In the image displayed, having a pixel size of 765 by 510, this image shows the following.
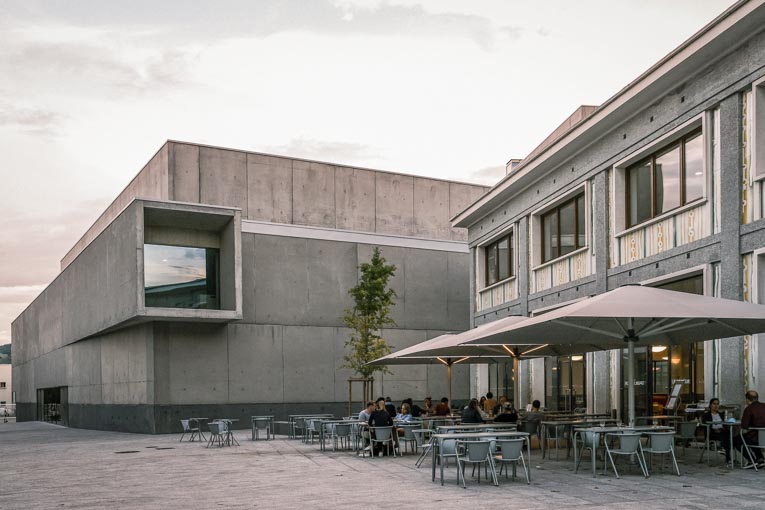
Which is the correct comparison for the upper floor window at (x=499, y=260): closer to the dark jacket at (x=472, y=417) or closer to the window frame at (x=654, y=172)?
→ the window frame at (x=654, y=172)

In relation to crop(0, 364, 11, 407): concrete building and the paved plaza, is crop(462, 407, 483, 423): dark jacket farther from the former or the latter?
crop(0, 364, 11, 407): concrete building

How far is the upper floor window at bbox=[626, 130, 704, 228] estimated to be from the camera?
16.9 m

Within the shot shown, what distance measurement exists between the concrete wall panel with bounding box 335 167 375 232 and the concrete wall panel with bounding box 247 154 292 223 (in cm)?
239

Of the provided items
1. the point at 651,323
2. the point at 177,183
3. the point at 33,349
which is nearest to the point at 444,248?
the point at 177,183

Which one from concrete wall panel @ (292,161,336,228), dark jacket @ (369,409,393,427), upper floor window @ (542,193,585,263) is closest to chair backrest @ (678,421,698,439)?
dark jacket @ (369,409,393,427)

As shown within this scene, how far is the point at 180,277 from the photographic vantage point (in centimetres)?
3075

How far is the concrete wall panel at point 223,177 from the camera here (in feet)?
106

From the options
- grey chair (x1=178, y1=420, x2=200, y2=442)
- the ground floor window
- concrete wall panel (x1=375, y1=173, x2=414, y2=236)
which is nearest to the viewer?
the ground floor window

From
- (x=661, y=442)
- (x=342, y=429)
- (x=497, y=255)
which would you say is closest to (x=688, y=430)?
(x=661, y=442)

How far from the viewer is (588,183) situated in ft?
71.2

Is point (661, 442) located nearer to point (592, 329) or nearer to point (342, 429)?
point (592, 329)

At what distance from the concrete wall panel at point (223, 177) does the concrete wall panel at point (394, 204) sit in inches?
252

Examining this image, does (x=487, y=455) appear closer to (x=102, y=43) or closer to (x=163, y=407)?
(x=102, y=43)

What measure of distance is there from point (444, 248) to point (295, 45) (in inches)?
773
